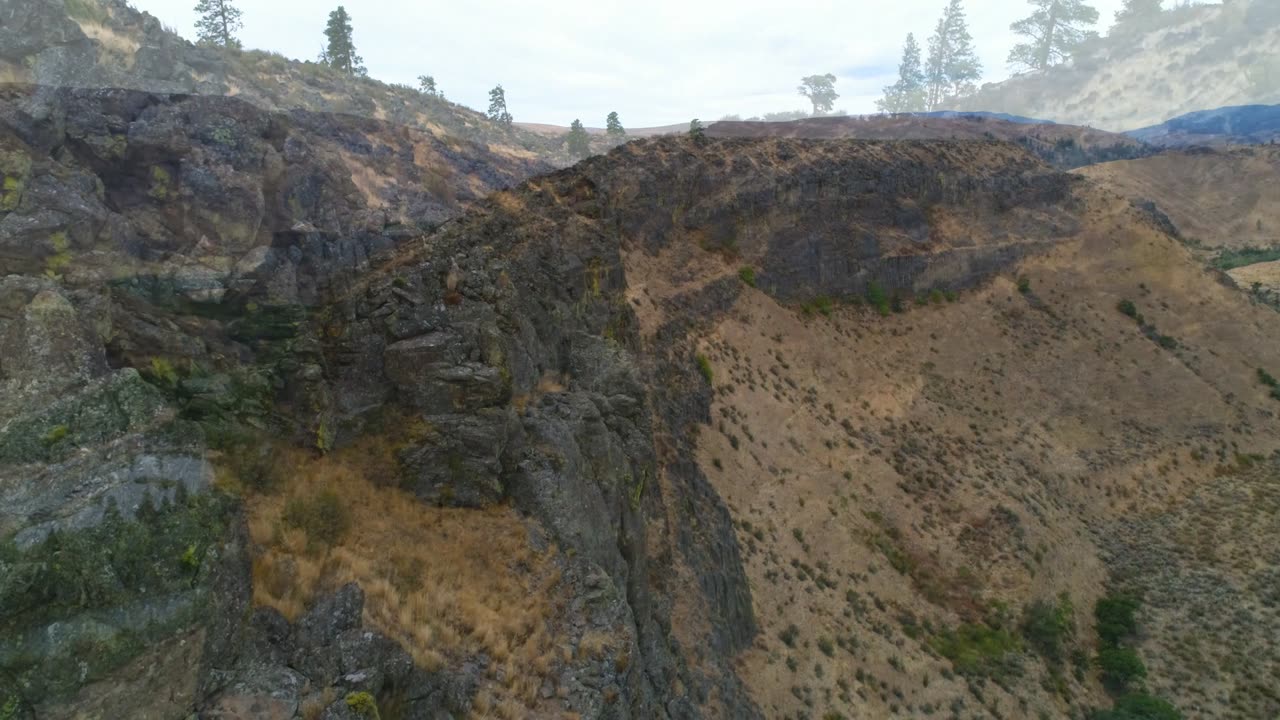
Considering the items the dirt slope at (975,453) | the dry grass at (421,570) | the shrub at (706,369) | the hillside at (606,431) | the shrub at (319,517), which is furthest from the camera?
the shrub at (706,369)

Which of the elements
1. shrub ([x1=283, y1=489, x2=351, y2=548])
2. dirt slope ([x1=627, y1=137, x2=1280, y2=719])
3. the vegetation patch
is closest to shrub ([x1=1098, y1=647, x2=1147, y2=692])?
dirt slope ([x1=627, y1=137, x2=1280, y2=719])

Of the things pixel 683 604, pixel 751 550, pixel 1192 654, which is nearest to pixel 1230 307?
pixel 1192 654

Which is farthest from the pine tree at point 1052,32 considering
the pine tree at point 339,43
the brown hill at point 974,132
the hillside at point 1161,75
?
the pine tree at point 339,43

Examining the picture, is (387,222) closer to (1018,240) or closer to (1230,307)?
(1018,240)

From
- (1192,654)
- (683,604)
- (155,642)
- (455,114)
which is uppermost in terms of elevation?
(455,114)

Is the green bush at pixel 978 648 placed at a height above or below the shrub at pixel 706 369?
below

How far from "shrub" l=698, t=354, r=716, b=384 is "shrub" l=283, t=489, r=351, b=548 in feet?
65.1

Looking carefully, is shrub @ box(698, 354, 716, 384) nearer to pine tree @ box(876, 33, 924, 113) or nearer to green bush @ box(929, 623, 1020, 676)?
green bush @ box(929, 623, 1020, 676)

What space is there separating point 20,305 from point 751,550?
65.8ft

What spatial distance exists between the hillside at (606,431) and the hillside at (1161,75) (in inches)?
4803

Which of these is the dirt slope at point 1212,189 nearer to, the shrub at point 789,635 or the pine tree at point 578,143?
the pine tree at point 578,143

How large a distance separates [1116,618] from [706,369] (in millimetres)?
19296

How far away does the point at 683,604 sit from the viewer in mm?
17062

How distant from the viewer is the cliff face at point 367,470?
5875 mm
